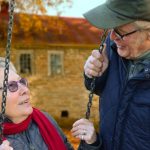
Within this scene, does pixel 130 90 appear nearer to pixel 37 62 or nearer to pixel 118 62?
pixel 118 62

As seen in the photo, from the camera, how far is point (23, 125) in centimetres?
276

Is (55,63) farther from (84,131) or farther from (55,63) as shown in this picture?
(84,131)

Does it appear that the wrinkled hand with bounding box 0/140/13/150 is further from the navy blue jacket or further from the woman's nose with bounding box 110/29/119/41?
the woman's nose with bounding box 110/29/119/41

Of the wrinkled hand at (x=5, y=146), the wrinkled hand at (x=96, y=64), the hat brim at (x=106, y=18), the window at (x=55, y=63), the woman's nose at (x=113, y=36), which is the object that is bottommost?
the window at (x=55, y=63)

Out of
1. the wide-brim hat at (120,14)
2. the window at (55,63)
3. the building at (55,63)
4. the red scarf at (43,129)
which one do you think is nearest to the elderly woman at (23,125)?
the red scarf at (43,129)

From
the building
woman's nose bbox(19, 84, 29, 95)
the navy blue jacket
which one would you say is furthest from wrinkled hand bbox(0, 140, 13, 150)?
the building

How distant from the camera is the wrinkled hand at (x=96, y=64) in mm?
2676

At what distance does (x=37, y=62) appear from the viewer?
2297 cm

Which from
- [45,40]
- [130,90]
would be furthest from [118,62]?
[45,40]

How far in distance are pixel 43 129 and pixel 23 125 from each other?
0.51ft

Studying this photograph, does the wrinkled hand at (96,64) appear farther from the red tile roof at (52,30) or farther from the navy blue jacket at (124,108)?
the red tile roof at (52,30)

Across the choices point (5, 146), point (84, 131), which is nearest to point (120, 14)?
point (84, 131)

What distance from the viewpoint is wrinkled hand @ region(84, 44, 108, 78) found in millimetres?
2676

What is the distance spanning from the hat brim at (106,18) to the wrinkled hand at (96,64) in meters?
0.24
